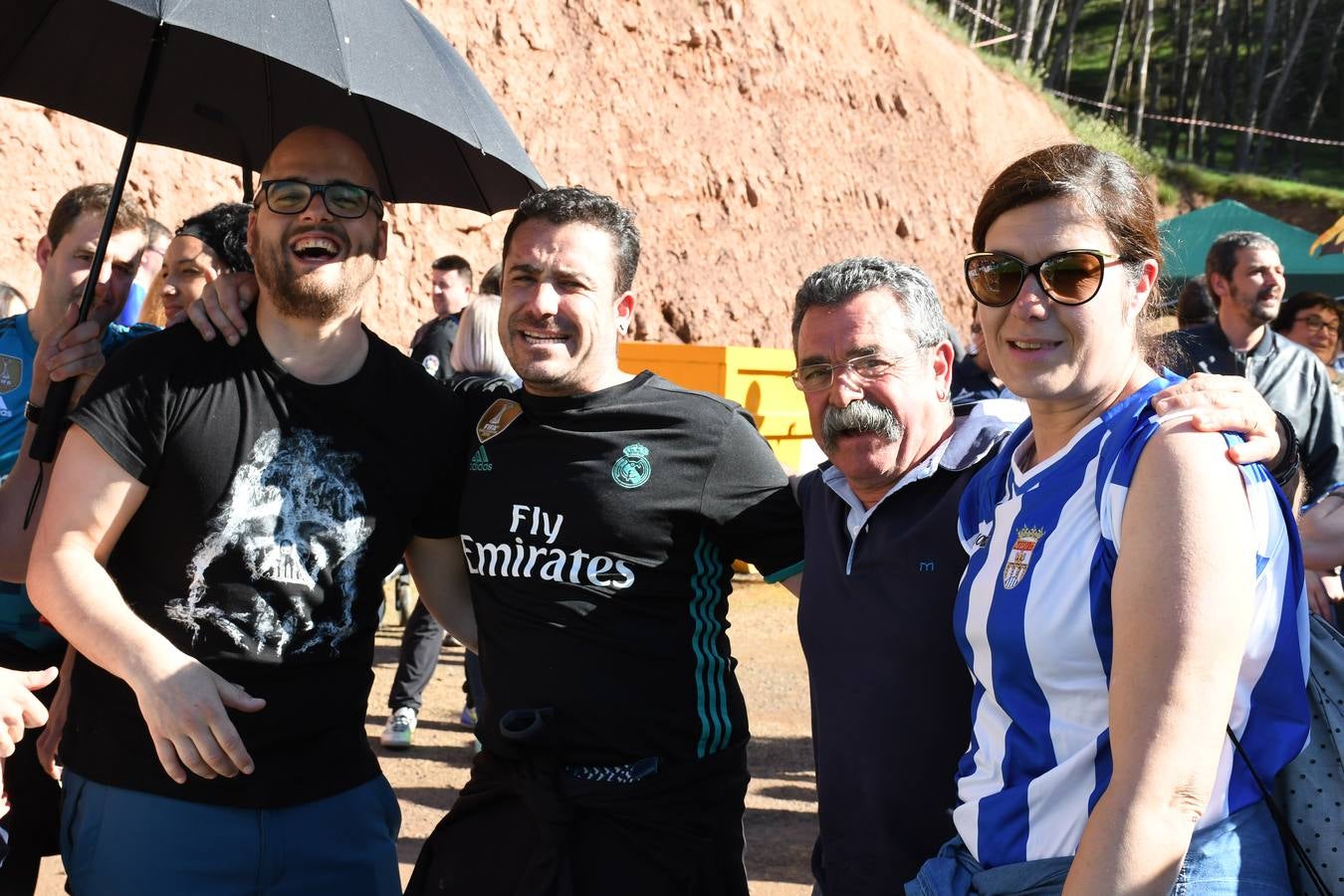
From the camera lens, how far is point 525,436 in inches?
124

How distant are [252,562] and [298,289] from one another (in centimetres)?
64

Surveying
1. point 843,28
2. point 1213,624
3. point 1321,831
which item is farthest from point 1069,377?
point 843,28

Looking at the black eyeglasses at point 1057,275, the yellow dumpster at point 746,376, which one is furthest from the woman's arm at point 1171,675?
the yellow dumpster at point 746,376

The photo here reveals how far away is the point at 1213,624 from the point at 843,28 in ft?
90.8

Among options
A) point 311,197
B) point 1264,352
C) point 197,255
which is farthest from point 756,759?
point 311,197

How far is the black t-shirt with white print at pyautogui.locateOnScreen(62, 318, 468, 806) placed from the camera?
284cm

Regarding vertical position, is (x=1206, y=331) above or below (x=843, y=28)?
below

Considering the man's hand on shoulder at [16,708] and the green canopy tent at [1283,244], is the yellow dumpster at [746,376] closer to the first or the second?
the man's hand on shoulder at [16,708]

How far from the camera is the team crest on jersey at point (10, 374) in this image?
369 cm

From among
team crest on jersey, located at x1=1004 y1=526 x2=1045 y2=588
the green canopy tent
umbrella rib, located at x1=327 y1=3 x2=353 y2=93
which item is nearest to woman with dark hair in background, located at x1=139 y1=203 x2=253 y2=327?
umbrella rib, located at x1=327 y1=3 x2=353 y2=93

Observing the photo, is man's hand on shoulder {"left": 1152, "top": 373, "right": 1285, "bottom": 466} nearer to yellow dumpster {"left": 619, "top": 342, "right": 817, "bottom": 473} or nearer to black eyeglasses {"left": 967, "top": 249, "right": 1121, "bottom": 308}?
black eyeglasses {"left": 967, "top": 249, "right": 1121, "bottom": 308}

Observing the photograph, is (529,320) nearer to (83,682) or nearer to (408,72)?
(408,72)

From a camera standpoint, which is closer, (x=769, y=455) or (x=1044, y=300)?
(x=1044, y=300)

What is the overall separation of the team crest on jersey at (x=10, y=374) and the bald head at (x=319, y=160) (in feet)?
3.79
